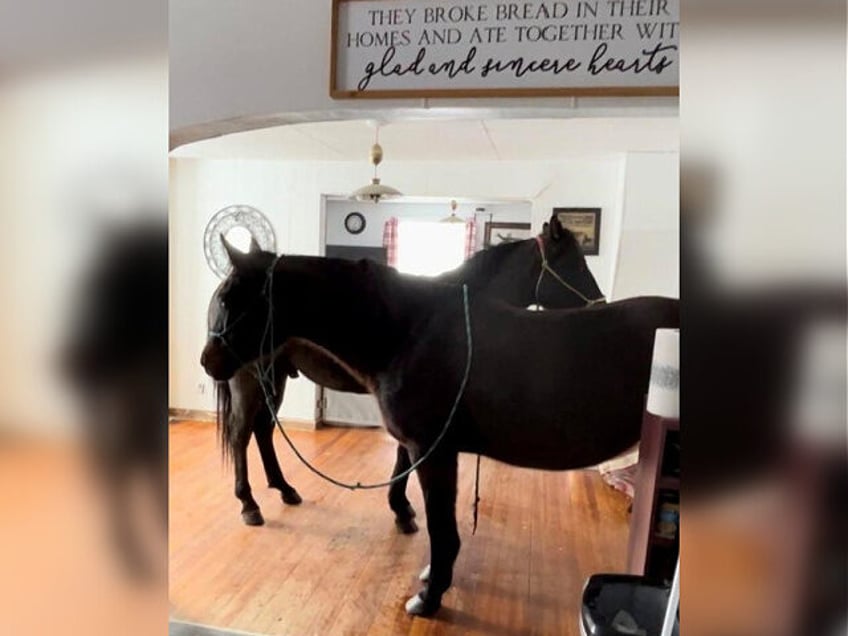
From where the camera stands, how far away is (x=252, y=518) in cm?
276

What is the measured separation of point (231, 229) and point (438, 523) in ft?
10.5

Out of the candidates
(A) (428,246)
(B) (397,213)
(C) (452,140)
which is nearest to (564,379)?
(C) (452,140)

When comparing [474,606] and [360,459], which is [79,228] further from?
[360,459]

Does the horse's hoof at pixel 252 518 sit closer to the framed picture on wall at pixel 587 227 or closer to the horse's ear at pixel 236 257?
the horse's ear at pixel 236 257

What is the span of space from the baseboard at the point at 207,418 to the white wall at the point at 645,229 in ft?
8.40

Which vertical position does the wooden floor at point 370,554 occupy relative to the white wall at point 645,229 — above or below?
below

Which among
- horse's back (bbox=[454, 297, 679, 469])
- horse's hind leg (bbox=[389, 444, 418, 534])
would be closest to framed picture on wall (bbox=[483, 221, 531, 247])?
horse's hind leg (bbox=[389, 444, 418, 534])

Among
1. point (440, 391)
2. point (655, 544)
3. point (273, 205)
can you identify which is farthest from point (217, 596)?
point (273, 205)

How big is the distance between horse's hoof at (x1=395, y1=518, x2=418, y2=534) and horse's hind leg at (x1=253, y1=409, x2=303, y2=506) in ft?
2.04

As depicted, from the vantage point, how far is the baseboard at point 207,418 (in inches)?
179

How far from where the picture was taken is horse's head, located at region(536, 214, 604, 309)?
2324mm

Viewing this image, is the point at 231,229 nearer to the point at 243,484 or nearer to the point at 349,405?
the point at 349,405

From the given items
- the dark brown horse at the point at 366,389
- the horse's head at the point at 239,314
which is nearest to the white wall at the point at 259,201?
the dark brown horse at the point at 366,389

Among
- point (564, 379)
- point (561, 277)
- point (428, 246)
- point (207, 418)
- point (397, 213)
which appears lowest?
point (207, 418)
